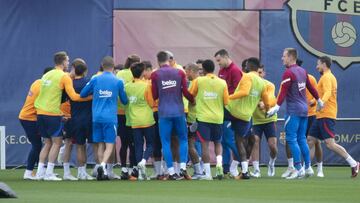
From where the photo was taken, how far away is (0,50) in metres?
26.2

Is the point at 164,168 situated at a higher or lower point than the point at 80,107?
lower

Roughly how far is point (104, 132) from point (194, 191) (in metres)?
3.61

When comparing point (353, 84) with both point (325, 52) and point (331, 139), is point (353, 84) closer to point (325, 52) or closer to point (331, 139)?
point (325, 52)

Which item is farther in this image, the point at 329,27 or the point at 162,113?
the point at 329,27

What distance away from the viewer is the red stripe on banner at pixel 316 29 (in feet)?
89.4

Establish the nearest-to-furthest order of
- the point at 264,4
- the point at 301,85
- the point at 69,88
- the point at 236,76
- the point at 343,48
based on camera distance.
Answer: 1. the point at 69,88
2. the point at 301,85
3. the point at 236,76
4. the point at 264,4
5. the point at 343,48

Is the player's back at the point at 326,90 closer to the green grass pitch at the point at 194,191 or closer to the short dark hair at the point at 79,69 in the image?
the green grass pitch at the point at 194,191

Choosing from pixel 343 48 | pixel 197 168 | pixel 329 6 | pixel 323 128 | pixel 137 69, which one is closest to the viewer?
pixel 137 69

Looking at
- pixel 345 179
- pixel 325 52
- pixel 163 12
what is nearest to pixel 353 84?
pixel 325 52

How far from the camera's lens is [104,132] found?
66.4 feet

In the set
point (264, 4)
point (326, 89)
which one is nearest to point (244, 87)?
point (326, 89)

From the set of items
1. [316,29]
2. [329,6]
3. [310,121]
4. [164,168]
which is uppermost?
[329,6]

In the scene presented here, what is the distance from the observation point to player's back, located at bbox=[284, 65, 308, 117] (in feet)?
67.7

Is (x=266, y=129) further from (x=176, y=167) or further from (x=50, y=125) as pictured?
(x=50, y=125)
